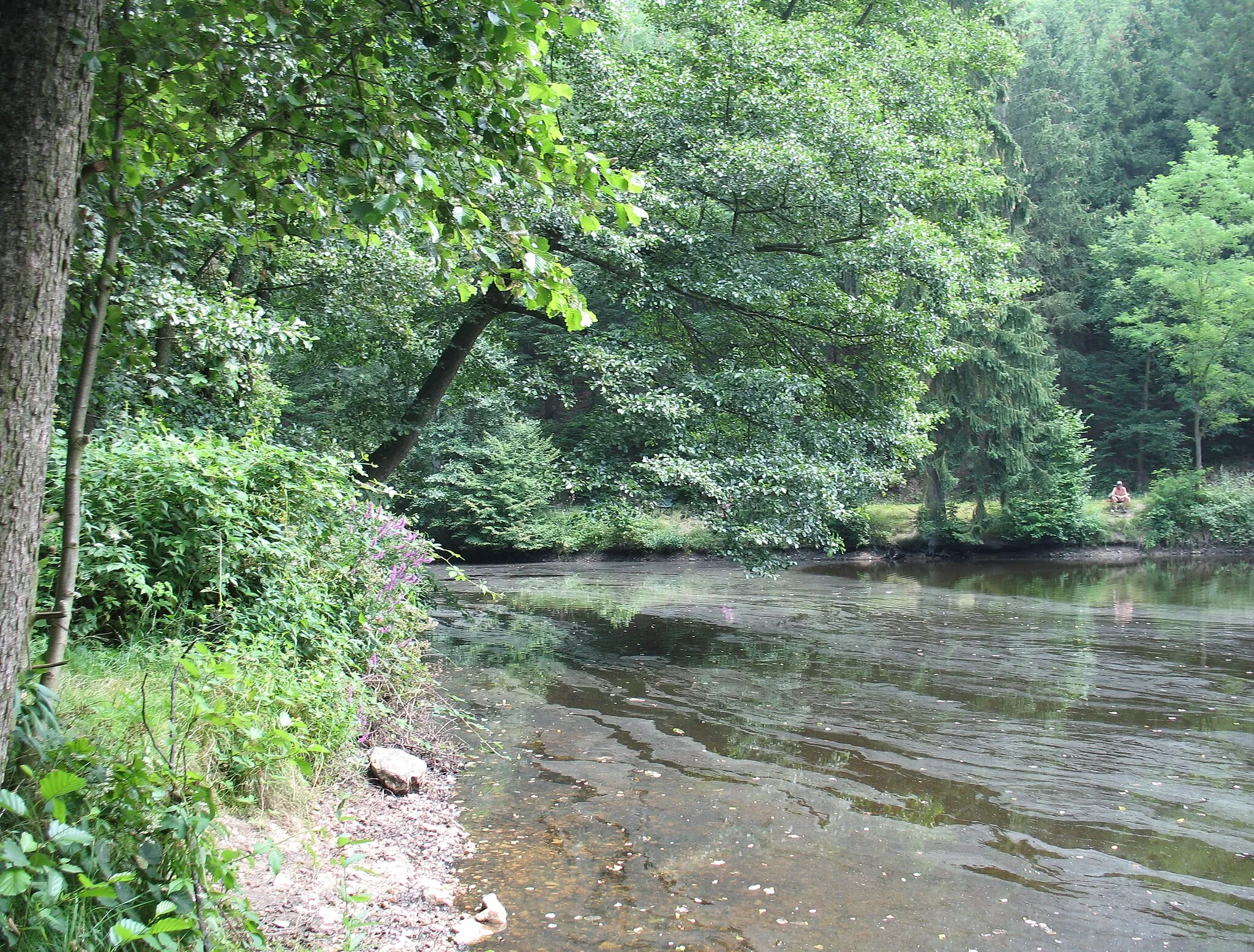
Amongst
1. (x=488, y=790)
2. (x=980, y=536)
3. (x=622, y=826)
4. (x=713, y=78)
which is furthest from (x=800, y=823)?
(x=980, y=536)

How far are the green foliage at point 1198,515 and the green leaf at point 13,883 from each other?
99.4 ft

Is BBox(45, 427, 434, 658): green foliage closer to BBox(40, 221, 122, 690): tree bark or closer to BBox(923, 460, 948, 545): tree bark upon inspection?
BBox(40, 221, 122, 690): tree bark

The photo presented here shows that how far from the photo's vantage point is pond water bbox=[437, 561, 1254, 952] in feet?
13.3

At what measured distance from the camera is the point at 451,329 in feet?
39.6

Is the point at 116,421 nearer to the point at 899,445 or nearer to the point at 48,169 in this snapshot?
the point at 48,169

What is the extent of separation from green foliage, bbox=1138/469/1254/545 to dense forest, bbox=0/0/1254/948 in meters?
0.12

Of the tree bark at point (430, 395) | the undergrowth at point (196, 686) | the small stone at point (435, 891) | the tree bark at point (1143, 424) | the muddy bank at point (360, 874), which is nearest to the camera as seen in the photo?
the undergrowth at point (196, 686)

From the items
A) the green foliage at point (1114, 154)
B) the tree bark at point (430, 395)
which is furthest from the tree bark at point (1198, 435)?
the tree bark at point (430, 395)

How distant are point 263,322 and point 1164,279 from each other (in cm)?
3149

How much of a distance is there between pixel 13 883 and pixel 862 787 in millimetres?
Answer: 5032

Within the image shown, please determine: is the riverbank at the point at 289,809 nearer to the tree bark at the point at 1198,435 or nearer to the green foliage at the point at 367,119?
the green foliage at the point at 367,119

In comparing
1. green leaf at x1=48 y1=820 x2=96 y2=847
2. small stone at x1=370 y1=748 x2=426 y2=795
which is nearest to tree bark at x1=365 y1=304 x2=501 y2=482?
small stone at x1=370 y1=748 x2=426 y2=795

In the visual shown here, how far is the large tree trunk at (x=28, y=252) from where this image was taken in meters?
2.17

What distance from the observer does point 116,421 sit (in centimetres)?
613
